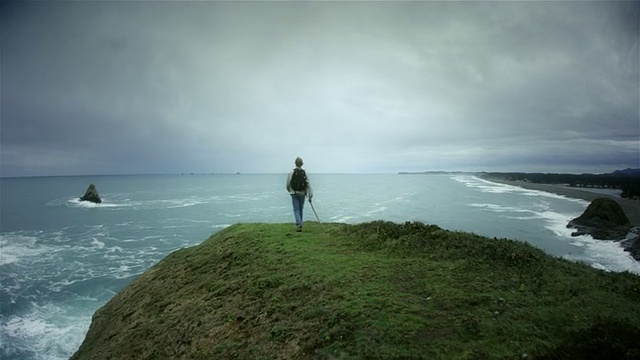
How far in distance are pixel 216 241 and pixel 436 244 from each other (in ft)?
35.5

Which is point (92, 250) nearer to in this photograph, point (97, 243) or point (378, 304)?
point (97, 243)

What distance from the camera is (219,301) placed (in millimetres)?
9539

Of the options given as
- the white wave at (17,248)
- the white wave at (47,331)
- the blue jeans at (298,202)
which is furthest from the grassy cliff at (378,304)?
the white wave at (17,248)

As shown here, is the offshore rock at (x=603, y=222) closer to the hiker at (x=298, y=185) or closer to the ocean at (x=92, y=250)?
the ocean at (x=92, y=250)

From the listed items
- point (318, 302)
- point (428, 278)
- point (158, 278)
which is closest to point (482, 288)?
point (428, 278)

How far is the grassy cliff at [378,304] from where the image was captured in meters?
6.03

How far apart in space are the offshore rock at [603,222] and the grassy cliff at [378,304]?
1568 inches

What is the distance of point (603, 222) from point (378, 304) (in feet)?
165

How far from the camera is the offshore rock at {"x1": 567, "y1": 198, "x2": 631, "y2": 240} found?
37750 mm

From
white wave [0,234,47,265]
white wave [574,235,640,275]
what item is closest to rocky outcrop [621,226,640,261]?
white wave [574,235,640,275]

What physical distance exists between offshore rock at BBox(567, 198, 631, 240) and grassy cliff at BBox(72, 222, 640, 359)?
131 ft

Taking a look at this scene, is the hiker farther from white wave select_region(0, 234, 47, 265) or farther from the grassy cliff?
white wave select_region(0, 234, 47, 265)

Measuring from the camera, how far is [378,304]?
734cm

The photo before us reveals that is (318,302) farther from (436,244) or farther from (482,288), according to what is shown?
(436,244)
